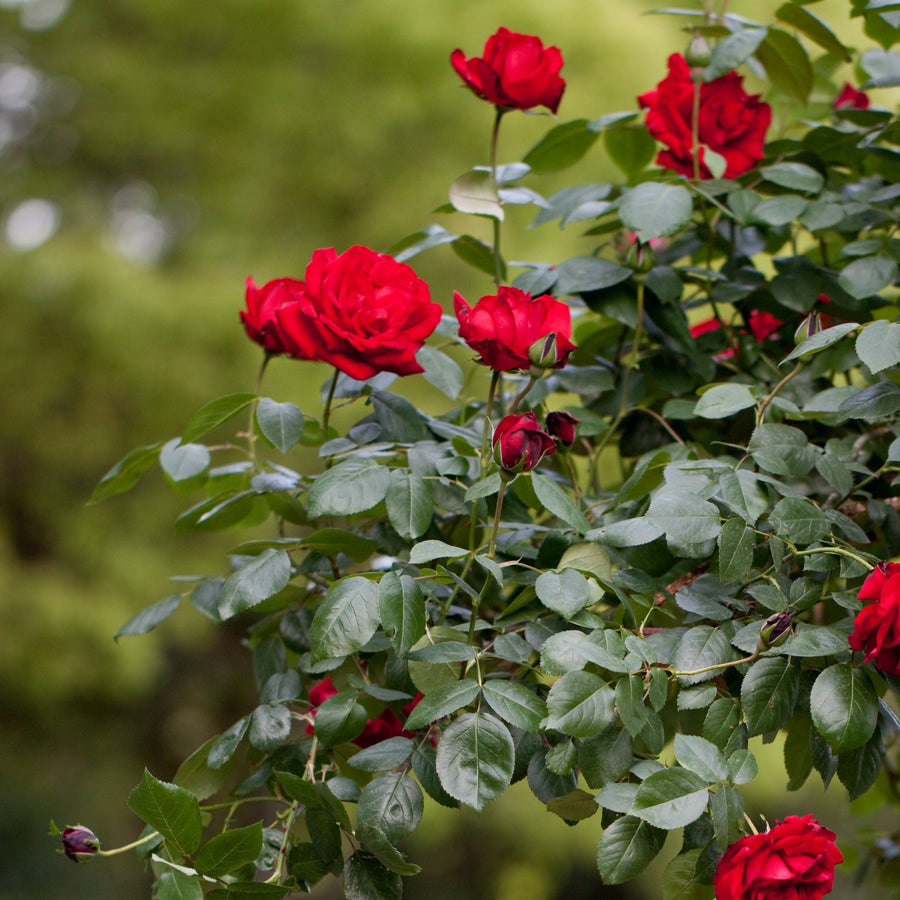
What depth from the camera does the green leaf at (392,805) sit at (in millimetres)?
395

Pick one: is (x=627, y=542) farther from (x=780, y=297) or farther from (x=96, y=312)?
(x=96, y=312)

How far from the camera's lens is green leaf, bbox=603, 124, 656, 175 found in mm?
699

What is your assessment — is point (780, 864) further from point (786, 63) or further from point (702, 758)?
point (786, 63)

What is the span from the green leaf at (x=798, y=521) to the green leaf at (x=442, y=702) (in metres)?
0.15

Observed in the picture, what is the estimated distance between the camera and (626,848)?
37cm

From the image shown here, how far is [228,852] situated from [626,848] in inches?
6.2

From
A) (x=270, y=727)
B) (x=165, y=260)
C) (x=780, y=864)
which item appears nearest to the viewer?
(x=780, y=864)

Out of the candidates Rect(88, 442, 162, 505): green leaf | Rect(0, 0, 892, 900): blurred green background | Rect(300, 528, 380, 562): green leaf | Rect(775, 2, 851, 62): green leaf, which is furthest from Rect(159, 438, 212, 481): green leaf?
Rect(0, 0, 892, 900): blurred green background

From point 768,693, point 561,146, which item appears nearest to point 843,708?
point 768,693

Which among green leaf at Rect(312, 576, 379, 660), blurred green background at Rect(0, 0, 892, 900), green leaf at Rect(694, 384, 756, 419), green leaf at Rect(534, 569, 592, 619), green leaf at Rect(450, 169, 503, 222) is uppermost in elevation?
green leaf at Rect(450, 169, 503, 222)

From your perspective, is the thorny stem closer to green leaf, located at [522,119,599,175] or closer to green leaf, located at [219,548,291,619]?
green leaf, located at [522,119,599,175]

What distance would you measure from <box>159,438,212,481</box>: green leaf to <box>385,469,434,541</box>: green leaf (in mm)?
167

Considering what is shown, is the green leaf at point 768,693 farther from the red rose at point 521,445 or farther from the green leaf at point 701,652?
the red rose at point 521,445

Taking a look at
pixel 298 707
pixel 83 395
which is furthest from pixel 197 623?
pixel 298 707
